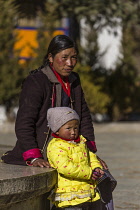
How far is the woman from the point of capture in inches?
158

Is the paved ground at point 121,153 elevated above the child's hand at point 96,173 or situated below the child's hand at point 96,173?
below

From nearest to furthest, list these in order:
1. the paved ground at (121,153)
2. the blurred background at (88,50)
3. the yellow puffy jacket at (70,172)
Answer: the yellow puffy jacket at (70,172) → the paved ground at (121,153) → the blurred background at (88,50)

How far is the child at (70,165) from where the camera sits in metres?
3.81

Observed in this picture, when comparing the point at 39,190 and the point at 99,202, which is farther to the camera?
the point at 99,202

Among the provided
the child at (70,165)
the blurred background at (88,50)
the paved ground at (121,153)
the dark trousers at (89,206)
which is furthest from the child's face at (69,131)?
the blurred background at (88,50)

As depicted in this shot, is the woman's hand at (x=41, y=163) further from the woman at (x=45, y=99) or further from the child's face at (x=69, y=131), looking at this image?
the child's face at (x=69, y=131)

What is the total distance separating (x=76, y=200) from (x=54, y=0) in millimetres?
12634

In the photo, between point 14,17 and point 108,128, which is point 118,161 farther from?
point 14,17

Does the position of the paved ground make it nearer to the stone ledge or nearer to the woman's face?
the woman's face

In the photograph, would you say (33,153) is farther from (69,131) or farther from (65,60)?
(65,60)

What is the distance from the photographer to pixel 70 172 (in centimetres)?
377

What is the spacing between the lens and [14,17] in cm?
1823

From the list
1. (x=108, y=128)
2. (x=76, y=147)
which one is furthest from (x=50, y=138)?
(x=108, y=128)

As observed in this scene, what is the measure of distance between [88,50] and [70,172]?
1720cm
